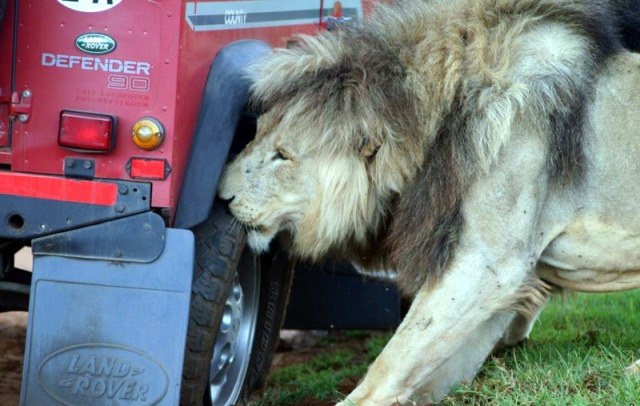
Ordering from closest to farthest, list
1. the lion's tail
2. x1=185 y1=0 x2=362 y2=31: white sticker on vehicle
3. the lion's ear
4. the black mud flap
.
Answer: the black mud flap < x1=185 y1=0 x2=362 y2=31: white sticker on vehicle < the lion's ear < the lion's tail

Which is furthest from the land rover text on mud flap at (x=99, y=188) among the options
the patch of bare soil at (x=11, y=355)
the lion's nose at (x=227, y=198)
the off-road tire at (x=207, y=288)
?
the patch of bare soil at (x=11, y=355)

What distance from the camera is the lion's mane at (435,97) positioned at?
4125 millimetres

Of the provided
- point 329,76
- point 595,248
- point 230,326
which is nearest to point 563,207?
point 595,248

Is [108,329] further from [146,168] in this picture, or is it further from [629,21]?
[629,21]

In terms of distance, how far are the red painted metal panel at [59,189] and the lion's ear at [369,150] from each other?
0.98 m

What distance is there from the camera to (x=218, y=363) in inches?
188

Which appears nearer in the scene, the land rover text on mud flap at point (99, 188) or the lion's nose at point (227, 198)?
the land rover text on mud flap at point (99, 188)

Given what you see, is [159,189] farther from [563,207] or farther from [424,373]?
[563,207]

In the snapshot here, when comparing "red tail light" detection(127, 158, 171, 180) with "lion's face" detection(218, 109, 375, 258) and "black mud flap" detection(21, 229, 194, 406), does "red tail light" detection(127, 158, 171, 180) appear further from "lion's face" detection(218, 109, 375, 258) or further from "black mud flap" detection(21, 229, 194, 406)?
"lion's face" detection(218, 109, 375, 258)

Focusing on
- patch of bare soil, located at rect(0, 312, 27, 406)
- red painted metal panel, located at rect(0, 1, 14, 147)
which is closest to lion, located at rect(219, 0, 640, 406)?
red painted metal panel, located at rect(0, 1, 14, 147)

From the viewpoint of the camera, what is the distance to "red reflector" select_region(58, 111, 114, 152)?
3.91 meters

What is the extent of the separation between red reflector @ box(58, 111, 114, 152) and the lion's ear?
0.99m

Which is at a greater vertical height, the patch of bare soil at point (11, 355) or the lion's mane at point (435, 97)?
the lion's mane at point (435, 97)

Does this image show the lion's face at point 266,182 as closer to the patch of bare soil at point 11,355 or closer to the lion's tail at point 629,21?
the lion's tail at point 629,21
